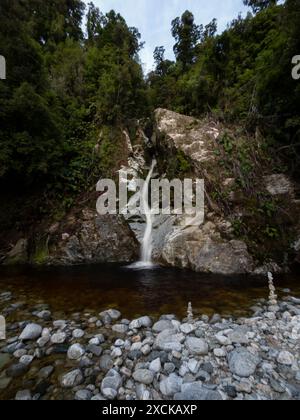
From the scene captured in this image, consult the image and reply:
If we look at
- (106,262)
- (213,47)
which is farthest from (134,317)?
(213,47)

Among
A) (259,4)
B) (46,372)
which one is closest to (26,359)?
(46,372)

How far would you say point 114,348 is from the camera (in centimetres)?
226

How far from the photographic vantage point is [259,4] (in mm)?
10602

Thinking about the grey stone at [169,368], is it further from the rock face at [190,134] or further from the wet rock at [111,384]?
the rock face at [190,134]

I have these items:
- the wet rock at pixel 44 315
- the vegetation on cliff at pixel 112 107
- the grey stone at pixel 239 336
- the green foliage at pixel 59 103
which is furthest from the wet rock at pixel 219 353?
the green foliage at pixel 59 103

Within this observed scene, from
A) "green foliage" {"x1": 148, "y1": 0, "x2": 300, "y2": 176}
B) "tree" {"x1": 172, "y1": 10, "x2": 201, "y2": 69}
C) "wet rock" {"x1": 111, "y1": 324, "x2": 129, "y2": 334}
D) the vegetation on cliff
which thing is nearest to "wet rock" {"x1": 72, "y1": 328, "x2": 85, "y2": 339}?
"wet rock" {"x1": 111, "y1": 324, "x2": 129, "y2": 334}

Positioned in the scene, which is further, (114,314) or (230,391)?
(114,314)

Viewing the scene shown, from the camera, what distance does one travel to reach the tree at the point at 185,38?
595 inches

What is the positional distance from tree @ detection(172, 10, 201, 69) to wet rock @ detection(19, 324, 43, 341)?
18.4 m

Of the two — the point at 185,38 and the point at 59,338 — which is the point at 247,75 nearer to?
the point at 185,38

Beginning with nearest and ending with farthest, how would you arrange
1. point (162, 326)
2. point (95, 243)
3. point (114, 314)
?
point (162, 326)
point (114, 314)
point (95, 243)

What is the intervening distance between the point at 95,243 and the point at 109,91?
7.01 m

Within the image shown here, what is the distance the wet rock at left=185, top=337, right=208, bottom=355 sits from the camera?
2141mm

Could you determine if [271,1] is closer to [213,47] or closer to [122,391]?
[213,47]
